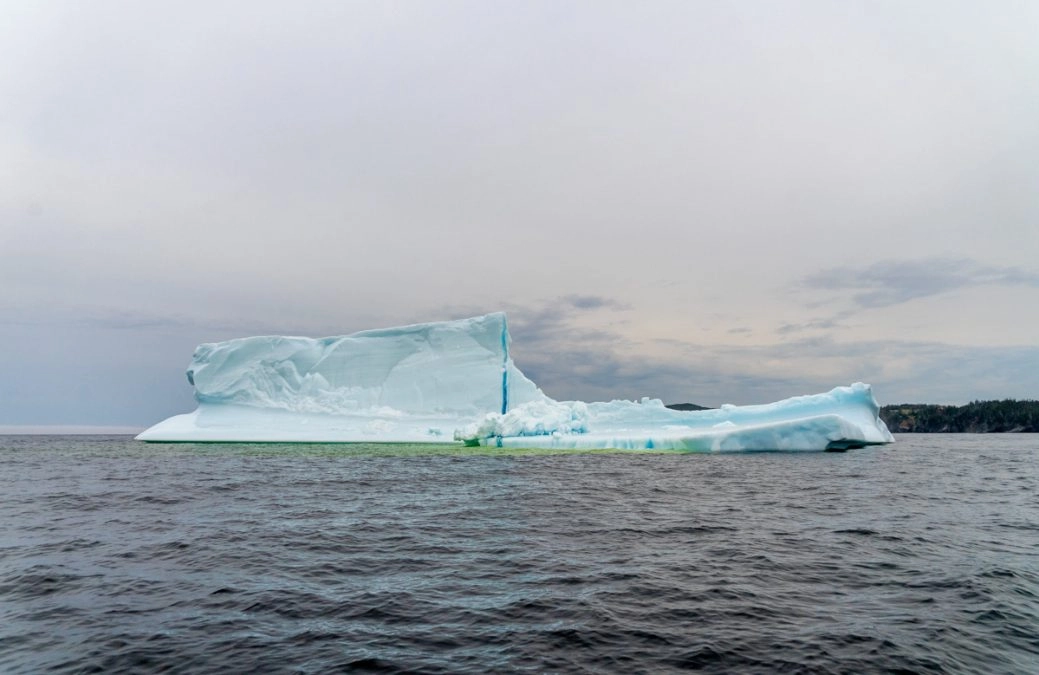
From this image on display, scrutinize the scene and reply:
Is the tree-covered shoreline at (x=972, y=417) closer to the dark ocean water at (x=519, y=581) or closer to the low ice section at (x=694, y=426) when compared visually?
the low ice section at (x=694, y=426)

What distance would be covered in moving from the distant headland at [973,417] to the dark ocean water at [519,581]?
262 feet

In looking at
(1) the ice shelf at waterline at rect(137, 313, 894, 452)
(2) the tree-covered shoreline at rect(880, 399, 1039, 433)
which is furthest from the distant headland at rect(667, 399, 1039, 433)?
(1) the ice shelf at waterline at rect(137, 313, 894, 452)

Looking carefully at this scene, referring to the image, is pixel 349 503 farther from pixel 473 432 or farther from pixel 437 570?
pixel 473 432

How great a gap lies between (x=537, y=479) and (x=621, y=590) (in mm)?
9627

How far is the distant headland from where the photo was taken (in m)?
76.6

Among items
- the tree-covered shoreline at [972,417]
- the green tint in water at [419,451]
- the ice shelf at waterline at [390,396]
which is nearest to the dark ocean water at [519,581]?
the green tint in water at [419,451]

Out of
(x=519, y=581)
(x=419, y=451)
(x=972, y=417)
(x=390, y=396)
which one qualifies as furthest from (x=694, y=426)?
(x=972, y=417)

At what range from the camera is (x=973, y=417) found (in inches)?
3189

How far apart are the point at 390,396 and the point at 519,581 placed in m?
29.6

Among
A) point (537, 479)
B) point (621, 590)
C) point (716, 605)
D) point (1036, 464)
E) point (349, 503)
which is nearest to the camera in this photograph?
point (716, 605)

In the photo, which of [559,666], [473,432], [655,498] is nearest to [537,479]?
[655,498]

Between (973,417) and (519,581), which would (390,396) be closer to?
(519,581)

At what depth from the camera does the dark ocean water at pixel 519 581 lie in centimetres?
487

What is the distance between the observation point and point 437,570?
23.4ft
